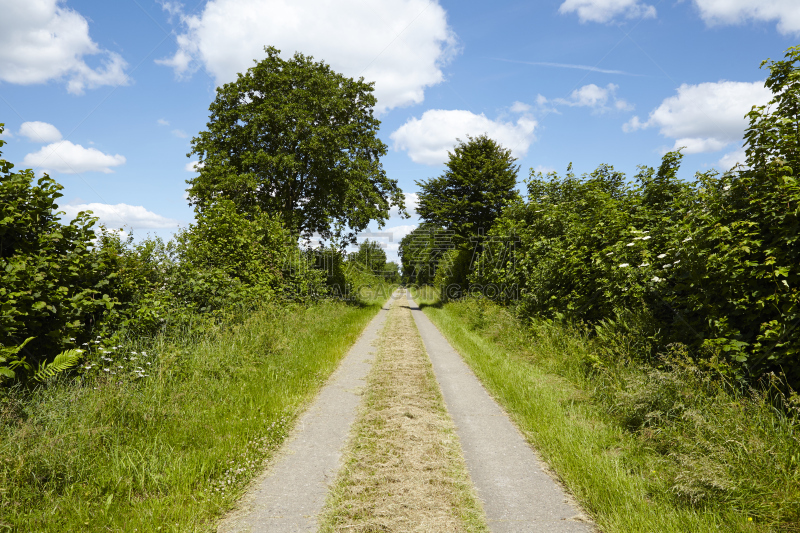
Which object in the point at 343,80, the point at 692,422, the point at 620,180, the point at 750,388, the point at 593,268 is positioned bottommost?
the point at 692,422

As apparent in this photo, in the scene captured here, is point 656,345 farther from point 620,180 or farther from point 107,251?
point 107,251

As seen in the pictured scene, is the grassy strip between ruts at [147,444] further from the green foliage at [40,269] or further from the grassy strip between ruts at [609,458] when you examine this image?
the grassy strip between ruts at [609,458]

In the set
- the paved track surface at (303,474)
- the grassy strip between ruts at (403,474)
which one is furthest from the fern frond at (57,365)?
the grassy strip between ruts at (403,474)

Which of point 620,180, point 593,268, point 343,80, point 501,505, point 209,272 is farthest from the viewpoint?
point 343,80

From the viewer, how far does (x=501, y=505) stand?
3.70 m

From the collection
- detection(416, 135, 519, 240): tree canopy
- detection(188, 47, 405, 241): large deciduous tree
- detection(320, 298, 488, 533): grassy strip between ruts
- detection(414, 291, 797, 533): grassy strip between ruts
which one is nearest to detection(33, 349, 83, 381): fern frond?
detection(320, 298, 488, 533): grassy strip between ruts

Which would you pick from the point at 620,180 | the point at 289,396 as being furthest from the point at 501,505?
the point at 620,180

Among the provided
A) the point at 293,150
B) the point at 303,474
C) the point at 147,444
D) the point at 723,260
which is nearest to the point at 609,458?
the point at 723,260

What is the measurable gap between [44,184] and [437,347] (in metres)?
9.64

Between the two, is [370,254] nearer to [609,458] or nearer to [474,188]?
[474,188]

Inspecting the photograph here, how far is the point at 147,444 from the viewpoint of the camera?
175 inches

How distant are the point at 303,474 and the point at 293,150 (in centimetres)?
2088

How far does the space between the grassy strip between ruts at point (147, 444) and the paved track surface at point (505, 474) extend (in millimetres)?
2392

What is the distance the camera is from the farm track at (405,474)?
344 centimetres
